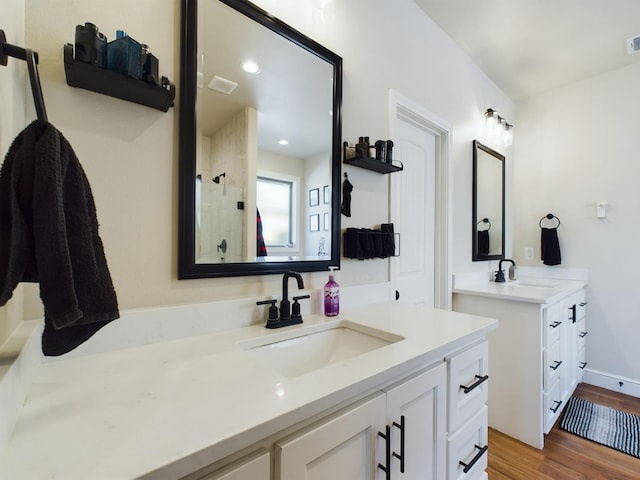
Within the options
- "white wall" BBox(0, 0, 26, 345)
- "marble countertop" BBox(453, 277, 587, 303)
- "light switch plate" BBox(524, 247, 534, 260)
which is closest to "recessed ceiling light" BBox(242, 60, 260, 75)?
"white wall" BBox(0, 0, 26, 345)

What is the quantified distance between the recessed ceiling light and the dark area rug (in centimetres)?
274

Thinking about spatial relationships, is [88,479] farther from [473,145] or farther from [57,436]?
[473,145]

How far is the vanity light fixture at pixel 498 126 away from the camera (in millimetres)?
2471

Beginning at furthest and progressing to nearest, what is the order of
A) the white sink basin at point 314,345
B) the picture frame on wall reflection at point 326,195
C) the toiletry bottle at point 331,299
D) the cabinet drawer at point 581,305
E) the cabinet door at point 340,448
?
the cabinet drawer at point 581,305, the picture frame on wall reflection at point 326,195, the toiletry bottle at point 331,299, the white sink basin at point 314,345, the cabinet door at point 340,448

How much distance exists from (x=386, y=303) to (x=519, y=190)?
244cm

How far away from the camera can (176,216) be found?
928 mm

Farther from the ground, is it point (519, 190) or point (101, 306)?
point (519, 190)

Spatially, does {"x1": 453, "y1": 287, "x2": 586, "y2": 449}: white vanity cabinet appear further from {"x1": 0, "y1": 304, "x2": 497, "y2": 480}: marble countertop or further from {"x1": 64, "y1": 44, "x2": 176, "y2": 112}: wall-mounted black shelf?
{"x1": 64, "y1": 44, "x2": 176, "y2": 112}: wall-mounted black shelf

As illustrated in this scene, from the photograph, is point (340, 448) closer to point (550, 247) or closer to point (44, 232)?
point (44, 232)

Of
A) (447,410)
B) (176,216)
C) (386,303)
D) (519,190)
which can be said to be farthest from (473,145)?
(176,216)

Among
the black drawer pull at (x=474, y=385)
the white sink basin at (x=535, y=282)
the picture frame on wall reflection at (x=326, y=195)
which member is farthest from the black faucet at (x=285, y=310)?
the white sink basin at (x=535, y=282)

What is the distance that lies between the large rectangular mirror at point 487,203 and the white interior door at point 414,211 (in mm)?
523

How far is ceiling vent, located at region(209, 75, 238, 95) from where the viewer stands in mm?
995

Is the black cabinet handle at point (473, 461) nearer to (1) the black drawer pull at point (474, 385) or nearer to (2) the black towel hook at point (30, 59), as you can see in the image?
(1) the black drawer pull at point (474, 385)
